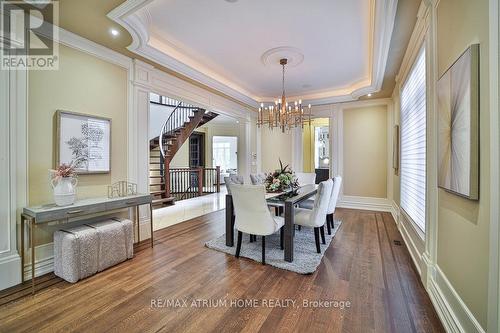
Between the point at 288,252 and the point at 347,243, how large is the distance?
45.1 inches

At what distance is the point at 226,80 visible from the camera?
4.70 metres

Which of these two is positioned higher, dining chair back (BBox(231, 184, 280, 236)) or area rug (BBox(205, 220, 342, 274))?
dining chair back (BBox(231, 184, 280, 236))

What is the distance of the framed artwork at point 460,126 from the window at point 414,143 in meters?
0.92

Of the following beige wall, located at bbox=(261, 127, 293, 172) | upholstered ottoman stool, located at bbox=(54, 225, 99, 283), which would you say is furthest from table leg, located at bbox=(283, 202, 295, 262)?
beige wall, located at bbox=(261, 127, 293, 172)

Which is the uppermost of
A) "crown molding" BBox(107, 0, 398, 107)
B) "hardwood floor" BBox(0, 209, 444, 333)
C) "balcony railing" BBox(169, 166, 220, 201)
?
"crown molding" BBox(107, 0, 398, 107)

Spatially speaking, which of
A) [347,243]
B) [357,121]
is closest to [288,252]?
[347,243]

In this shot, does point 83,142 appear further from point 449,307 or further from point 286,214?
point 449,307

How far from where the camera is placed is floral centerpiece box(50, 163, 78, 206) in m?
2.26

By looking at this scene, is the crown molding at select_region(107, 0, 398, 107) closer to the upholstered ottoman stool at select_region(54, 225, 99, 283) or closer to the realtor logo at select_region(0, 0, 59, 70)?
the realtor logo at select_region(0, 0, 59, 70)

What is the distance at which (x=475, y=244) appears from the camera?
1.28 metres

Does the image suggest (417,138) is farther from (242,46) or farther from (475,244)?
(242,46)

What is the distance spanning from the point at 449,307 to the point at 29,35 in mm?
4459

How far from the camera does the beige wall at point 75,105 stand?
2301 millimetres

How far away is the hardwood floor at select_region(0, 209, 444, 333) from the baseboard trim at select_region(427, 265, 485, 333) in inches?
3.5
